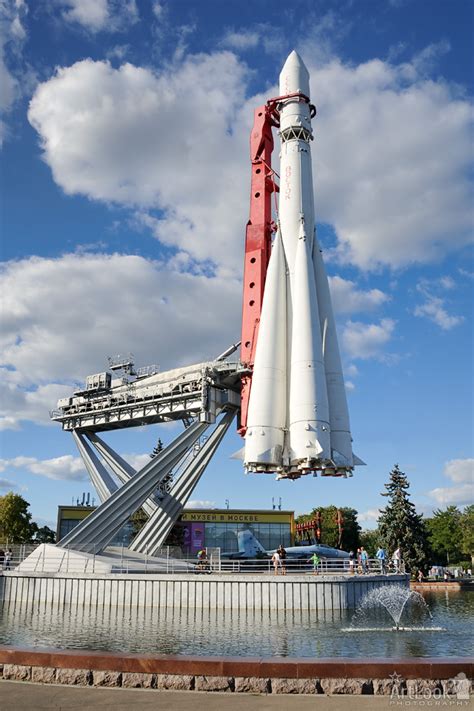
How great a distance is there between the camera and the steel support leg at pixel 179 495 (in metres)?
34.9

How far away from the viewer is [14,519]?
61.2 meters

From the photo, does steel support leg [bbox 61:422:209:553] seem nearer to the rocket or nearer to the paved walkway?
the rocket

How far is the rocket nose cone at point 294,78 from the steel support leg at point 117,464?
2509 cm

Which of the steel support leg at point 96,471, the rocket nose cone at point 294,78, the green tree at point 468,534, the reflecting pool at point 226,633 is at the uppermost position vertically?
the rocket nose cone at point 294,78

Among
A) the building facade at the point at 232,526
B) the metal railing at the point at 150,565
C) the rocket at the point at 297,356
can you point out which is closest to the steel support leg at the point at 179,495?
the metal railing at the point at 150,565

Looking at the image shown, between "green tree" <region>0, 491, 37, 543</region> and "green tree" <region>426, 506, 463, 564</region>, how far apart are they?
4205cm

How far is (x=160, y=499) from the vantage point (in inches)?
1446

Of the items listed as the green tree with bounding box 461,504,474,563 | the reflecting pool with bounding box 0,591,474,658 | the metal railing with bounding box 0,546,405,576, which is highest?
the green tree with bounding box 461,504,474,563

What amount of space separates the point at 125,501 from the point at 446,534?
4657cm

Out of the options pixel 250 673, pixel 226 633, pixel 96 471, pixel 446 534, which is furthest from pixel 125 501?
pixel 446 534

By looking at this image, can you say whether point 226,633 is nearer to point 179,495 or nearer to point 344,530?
point 179,495

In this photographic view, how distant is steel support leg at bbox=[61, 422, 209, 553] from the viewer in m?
32.1

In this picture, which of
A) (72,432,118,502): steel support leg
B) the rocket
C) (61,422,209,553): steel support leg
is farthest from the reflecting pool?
(72,432,118,502): steel support leg

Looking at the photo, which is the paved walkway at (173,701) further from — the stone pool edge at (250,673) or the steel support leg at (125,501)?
the steel support leg at (125,501)
